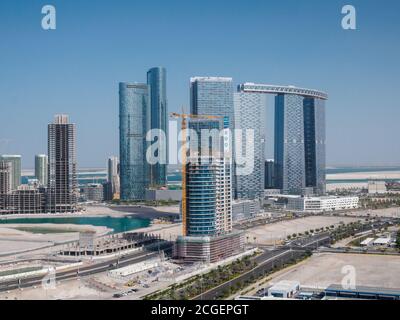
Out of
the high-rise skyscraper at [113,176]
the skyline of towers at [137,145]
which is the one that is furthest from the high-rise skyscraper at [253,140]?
the high-rise skyscraper at [113,176]

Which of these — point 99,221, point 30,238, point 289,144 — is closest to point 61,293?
point 30,238

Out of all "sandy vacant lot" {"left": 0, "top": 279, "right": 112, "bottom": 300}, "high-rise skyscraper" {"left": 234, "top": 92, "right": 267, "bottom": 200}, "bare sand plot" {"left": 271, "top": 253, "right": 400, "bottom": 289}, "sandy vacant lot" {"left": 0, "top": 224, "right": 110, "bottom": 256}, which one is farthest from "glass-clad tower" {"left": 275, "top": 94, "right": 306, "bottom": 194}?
"sandy vacant lot" {"left": 0, "top": 279, "right": 112, "bottom": 300}

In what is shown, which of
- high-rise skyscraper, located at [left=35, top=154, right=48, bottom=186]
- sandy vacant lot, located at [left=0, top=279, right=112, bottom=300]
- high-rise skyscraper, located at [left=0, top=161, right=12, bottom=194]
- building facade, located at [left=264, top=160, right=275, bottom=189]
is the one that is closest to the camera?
sandy vacant lot, located at [left=0, top=279, right=112, bottom=300]

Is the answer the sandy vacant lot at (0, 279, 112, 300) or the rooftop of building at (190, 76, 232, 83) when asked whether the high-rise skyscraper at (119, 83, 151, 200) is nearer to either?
the rooftop of building at (190, 76, 232, 83)

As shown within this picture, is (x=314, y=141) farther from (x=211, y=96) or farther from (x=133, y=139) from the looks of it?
(x=133, y=139)

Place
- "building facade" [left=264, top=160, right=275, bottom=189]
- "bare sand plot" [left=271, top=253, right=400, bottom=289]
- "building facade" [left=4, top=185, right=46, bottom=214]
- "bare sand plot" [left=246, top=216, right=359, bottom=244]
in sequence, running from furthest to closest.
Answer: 1. "building facade" [left=264, top=160, right=275, bottom=189]
2. "building facade" [left=4, top=185, right=46, bottom=214]
3. "bare sand plot" [left=246, top=216, right=359, bottom=244]
4. "bare sand plot" [left=271, top=253, right=400, bottom=289]

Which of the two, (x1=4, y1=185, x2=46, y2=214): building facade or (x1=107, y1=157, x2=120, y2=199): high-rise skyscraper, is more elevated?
(x1=107, y1=157, x2=120, y2=199): high-rise skyscraper
